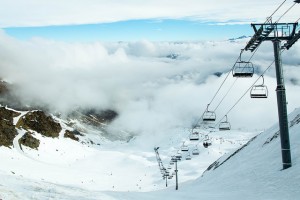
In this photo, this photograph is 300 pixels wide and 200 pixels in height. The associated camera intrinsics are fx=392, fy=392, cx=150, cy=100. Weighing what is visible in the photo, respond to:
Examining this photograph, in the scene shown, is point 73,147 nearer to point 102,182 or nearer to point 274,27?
point 102,182

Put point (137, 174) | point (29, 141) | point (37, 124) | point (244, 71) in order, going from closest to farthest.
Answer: point (244, 71) < point (137, 174) < point (29, 141) < point (37, 124)

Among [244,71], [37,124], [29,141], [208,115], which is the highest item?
[37,124]

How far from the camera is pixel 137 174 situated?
452 ft

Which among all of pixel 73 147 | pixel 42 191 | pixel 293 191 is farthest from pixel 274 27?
pixel 73 147

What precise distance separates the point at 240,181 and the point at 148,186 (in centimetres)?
7080

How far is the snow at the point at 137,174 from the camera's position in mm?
26141

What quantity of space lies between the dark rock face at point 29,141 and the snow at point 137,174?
2.67 m

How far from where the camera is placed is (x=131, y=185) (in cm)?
10462

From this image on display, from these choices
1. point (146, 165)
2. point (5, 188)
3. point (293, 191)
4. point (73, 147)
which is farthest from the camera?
point (73, 147)

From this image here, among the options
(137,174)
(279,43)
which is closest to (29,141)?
(137,174)

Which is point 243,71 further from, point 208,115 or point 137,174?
point 137,174

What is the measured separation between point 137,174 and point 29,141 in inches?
1911

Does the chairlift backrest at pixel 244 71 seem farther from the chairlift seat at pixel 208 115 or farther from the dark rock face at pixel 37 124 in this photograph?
the dark rock face at pixel 37 124

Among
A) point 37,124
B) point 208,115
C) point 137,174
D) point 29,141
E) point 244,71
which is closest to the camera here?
point 244,71
